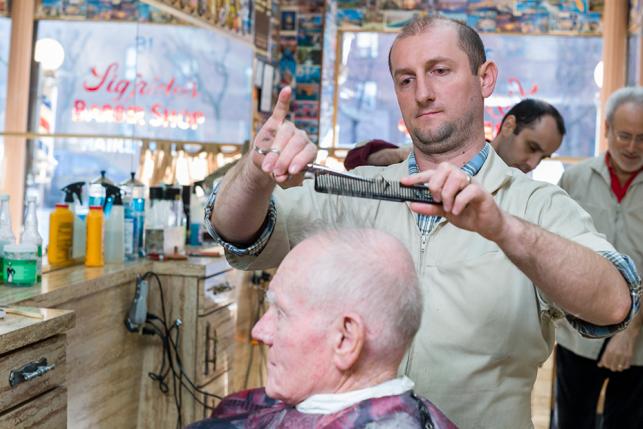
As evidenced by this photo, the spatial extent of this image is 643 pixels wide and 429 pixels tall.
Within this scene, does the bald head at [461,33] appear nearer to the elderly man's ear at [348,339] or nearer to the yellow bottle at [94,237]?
the elderly man's ear at [348,339]

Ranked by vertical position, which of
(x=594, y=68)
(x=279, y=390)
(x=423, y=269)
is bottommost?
(x=279, y=390)

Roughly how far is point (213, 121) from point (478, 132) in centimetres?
370

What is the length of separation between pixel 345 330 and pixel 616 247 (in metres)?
2.39

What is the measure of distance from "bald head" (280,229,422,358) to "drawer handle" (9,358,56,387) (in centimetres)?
96

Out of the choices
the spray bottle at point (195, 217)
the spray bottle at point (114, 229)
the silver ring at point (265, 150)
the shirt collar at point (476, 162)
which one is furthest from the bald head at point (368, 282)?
the spray bottle at point (195, 217)

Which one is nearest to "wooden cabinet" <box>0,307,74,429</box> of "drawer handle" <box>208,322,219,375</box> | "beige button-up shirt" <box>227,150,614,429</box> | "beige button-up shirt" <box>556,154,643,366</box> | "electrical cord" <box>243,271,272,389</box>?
"beige button-up shirt" <box>227,150,614,429</box>

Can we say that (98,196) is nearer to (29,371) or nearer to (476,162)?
(29,371)

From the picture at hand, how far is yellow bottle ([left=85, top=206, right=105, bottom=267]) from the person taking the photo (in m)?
3.38

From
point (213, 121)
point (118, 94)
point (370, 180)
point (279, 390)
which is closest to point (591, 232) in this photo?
point (370, 180)

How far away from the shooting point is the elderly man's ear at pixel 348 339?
4.88ft

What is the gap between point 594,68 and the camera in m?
7.57

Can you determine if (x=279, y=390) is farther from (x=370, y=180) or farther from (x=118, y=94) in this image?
(x=118, y=94)

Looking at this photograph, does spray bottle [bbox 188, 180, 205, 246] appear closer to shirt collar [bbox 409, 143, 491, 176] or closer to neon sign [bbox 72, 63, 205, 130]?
neon sign [bbox 72, 63, 205, 130]

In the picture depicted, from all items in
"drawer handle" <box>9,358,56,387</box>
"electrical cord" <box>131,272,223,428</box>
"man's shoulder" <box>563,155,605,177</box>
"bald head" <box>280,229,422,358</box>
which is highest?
"man's shoulder" <box>563,155,605,177</box>
